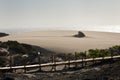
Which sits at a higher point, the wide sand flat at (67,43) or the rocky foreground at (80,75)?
the wide sand flat at (67,43)

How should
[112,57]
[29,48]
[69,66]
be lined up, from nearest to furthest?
1. [69,66]
2. [112,57]
3. [29,48]

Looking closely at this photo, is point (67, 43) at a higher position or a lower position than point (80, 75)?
higher

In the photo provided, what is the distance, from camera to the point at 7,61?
163ft

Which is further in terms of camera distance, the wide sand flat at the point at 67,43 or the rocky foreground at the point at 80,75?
the wide sand flat at the point at 67,43

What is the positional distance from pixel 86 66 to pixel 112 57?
464 centimetres

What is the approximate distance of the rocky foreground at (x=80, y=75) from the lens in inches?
1517

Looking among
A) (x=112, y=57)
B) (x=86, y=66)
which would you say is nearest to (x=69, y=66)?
(x=86, y=66)

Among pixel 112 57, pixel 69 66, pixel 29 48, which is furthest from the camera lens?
pixel 29 48

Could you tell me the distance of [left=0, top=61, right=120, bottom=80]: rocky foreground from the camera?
38.5 m

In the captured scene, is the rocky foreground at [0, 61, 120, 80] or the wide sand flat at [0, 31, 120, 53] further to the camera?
the wide sand flat at [0, 31, 120, 53]

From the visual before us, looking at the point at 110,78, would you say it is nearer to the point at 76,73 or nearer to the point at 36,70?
the point at 76,73

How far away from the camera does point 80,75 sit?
4022 cm

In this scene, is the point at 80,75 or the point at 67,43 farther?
the point at 67,43

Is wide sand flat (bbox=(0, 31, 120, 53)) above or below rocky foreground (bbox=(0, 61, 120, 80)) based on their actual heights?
above
